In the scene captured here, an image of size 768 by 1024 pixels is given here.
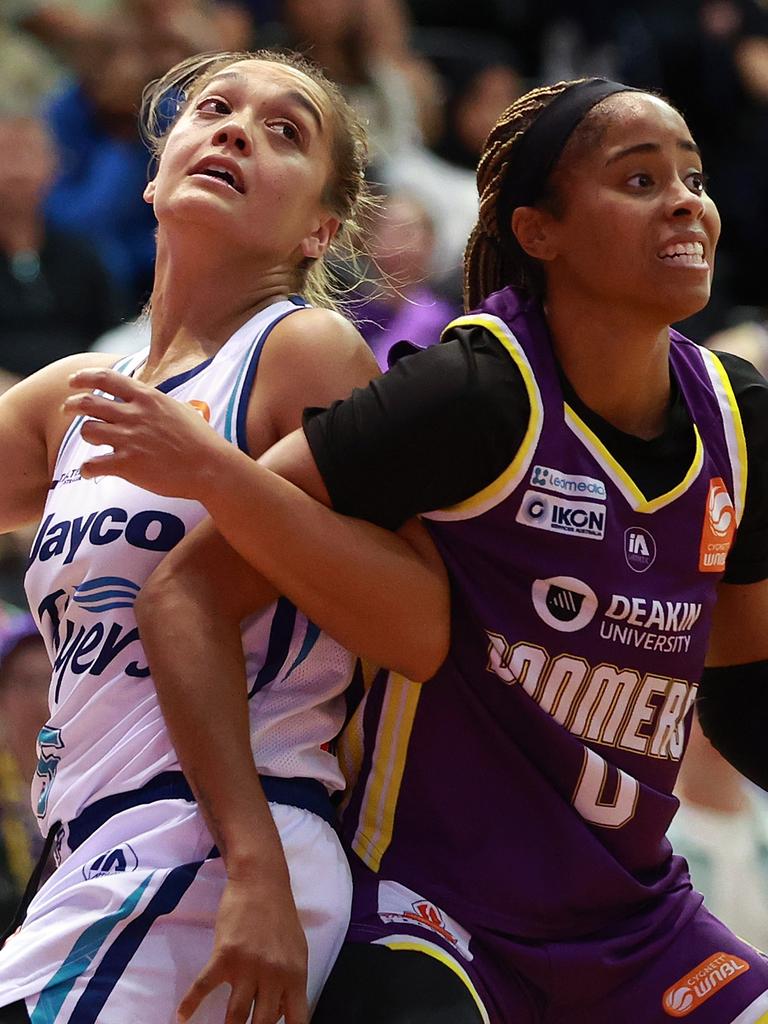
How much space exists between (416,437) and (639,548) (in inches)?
15.7

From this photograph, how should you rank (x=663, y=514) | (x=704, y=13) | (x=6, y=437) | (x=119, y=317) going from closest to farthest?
1. (x=663, y=514)
2. (x=6, y=437)
3. (x=119, y=317)
4. (x=704, y=13)

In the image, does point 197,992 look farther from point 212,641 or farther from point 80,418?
point 80,418

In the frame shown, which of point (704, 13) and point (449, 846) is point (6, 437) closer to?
point (449, 846)

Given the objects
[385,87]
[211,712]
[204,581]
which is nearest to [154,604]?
[204,581]

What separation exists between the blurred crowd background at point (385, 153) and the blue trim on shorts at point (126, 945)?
208 centimetres

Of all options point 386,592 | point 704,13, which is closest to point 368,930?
point 386,592

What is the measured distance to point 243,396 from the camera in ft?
8.33

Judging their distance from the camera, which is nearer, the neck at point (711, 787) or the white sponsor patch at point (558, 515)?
the white sponsor patch at point (558, 515)

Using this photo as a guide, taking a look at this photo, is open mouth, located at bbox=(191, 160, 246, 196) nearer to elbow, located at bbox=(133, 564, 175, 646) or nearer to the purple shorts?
elbow, located at bbox=(133, 564, 175, 646)

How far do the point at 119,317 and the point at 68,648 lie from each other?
4.02 m

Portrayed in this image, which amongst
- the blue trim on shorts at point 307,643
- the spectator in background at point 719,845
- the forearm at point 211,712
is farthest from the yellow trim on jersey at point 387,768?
the spectator in background at point 719,845

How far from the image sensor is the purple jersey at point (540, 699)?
243 cm

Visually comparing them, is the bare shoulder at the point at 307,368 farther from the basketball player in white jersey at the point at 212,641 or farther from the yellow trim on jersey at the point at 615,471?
the yellow trim on jersey at the point at 615,471

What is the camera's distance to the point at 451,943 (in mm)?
2371
